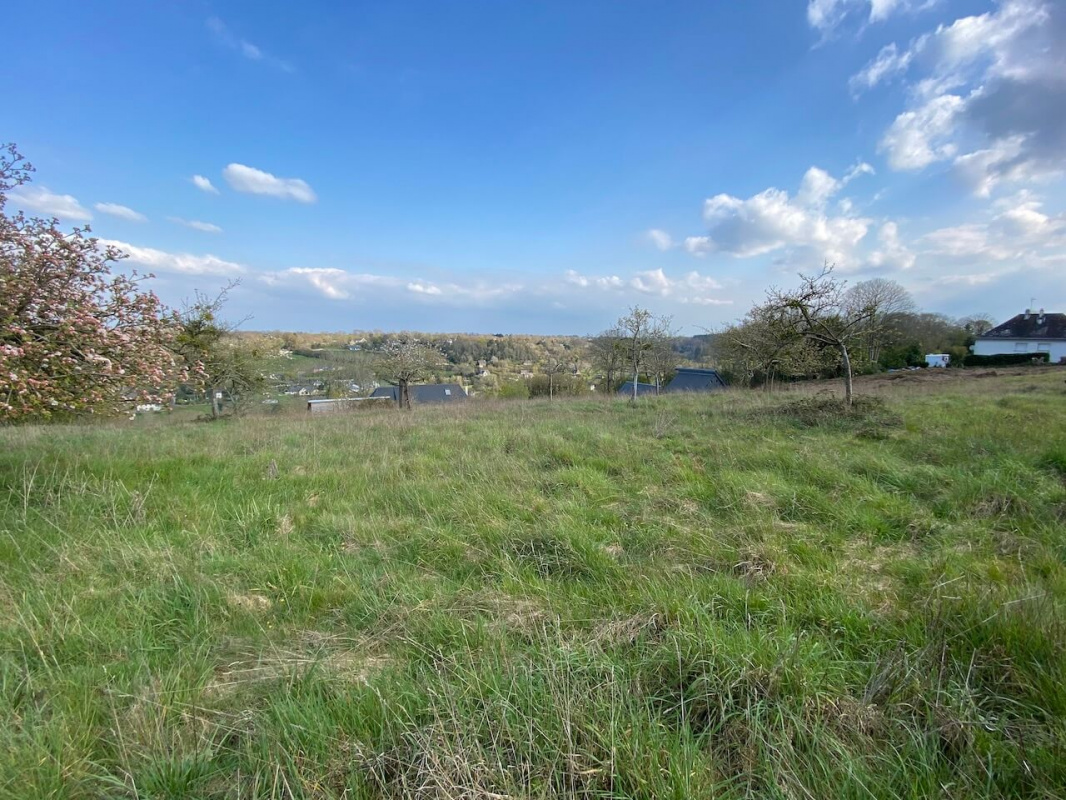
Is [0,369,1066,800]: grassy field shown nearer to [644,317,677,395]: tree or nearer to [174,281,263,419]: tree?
[174,281,263,419]: tree

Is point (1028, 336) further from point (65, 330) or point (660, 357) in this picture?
point (65, 330)

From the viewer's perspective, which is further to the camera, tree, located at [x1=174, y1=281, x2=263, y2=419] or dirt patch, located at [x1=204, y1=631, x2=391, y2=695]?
tree, located at [x1=174, y1=281, x2=263, y2=419]

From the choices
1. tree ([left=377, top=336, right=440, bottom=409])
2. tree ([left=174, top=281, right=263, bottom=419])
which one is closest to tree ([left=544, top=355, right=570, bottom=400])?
tree ([left=377, top=336, right=440, bottom=409])

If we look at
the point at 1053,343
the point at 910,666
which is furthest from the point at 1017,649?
the point at 1053,343

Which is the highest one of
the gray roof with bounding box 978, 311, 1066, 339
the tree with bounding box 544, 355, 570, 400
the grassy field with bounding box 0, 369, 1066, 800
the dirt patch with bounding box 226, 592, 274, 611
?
the gray roof with bounding box 978, 311, 1066, 339

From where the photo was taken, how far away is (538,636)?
8.00 feet

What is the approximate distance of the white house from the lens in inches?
1743

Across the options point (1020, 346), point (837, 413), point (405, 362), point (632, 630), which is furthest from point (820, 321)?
point (1020, 346)

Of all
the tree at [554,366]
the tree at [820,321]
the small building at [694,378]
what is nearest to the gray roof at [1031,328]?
the small building at [694,378]

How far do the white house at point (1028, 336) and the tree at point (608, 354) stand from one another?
42493 millimetres

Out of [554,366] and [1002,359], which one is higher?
[1002,359]

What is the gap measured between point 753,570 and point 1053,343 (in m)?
66.7

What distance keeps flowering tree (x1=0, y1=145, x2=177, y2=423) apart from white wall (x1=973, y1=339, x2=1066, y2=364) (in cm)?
6567

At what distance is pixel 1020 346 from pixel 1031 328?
107 inches
